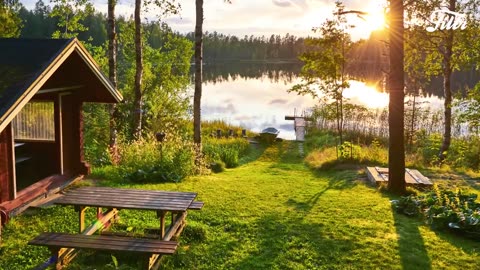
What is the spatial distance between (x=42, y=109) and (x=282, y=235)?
5336 millimetres

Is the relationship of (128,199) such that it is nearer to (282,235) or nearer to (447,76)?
(282,235)

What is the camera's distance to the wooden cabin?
5.96 metres

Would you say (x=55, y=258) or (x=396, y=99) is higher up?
(x=396, y=99)

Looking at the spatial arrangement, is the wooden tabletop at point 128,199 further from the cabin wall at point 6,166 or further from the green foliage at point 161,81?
the green foliage at point 161,81

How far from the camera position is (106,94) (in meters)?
8.74

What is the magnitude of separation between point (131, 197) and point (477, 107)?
42.7 feet

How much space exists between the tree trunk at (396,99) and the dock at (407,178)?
57cm

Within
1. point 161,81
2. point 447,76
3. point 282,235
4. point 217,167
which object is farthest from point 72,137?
point 447,76

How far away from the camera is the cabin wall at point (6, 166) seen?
6.62 meters

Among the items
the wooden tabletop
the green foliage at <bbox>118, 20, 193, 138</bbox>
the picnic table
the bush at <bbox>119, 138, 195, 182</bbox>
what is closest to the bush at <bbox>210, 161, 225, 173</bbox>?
the bush at <bbox>119, 138, 195, 182</bbox>

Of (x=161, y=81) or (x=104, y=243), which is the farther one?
(x=161, y=81)

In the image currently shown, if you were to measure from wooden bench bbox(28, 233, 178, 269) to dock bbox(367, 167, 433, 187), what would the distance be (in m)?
7.40

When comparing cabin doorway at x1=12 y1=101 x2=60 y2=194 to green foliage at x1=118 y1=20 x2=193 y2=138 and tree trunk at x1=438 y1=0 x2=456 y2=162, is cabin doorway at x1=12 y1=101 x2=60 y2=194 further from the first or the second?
tree trunk at x1=438 y1=0 x2=456 y2=162

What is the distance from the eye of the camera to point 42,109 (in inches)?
358
